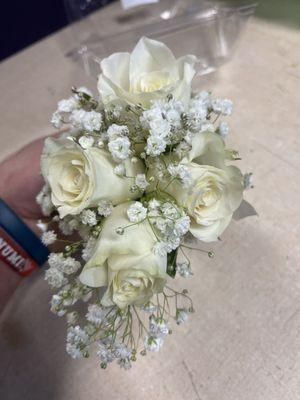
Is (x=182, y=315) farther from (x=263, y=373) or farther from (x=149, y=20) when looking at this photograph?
(x=149, y=20)

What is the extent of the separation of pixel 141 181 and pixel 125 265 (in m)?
0.09

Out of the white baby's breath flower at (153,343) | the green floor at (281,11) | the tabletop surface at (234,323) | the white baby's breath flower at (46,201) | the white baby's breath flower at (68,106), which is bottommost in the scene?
the tabletop surface at (234,323)

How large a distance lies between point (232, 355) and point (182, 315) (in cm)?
13

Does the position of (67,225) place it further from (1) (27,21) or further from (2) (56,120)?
(1) (27,21)

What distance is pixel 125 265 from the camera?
15.7 inches

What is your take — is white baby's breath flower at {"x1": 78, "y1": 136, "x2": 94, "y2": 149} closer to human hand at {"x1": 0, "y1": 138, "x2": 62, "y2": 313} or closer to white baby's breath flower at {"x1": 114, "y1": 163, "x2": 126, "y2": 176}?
white baby's breath flower at {"x1": 114, "y1": 163, "x2": 126, "y2": 176}

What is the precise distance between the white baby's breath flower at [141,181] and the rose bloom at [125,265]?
31mm

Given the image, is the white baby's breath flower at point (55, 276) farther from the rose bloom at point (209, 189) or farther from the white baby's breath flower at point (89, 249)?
the rose bloom at point (209, 189)

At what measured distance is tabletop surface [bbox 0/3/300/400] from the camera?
1.81 feet

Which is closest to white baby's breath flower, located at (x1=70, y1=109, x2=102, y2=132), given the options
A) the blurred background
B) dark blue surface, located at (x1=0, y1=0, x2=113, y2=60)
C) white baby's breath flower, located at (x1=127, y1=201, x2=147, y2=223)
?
white baby's breath flower, located at (x1=127, y1=201, x2=147, y2=223)

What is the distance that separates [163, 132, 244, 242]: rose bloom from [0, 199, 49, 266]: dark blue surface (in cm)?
25

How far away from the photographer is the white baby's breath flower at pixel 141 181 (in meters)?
0.43

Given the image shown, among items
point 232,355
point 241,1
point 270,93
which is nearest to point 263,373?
point 232,355

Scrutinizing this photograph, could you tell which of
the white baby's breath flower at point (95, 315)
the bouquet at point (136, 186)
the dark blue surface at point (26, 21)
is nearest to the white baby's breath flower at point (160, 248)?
the bouquet at point (136, 186)
